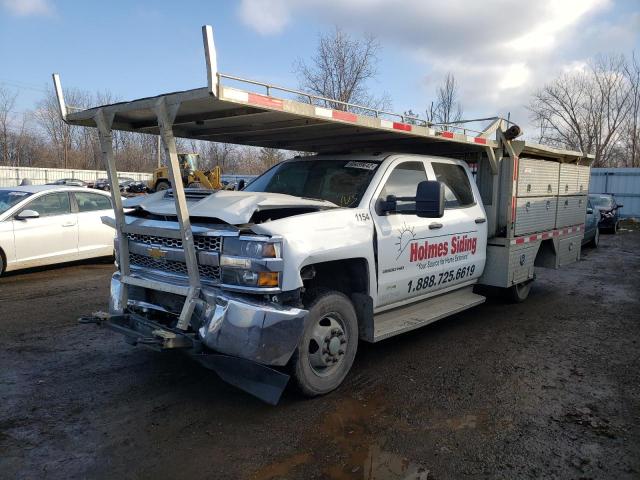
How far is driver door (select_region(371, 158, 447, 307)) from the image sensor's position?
4.44 metres

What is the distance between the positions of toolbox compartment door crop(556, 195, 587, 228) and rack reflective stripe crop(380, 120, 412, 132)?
400 cm

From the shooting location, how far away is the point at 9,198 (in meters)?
8.67

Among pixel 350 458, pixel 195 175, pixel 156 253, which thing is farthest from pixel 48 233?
pixel 195 175

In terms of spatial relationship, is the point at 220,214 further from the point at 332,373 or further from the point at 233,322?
the point at 332,373

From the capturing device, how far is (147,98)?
346cm

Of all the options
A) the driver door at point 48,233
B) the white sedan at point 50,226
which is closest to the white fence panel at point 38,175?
the white sedan at point 50,226

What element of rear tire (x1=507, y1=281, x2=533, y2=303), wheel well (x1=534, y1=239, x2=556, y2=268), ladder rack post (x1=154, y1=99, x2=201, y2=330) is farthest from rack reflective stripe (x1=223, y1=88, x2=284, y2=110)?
wheel well (x1=534, y1=239, x2=556, y2=268)

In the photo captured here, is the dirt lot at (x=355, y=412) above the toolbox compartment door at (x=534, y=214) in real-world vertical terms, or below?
below

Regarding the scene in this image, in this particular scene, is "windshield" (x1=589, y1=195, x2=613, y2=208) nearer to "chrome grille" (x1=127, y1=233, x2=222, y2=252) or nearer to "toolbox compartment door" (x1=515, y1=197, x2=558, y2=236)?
"toolbox compartment door" (x1=515, y1=197, x2=558, y2=236)

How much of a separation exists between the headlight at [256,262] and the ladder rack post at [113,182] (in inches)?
49.7

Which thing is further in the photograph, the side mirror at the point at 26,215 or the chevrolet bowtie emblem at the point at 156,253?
the side mirror at the point at 26,215

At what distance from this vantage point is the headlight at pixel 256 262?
11.2 ft

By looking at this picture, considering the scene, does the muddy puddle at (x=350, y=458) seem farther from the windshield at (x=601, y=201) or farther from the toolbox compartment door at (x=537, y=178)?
the windshield at (x=601, y=201)

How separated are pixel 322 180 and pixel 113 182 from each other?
76.5 inches
